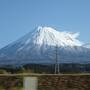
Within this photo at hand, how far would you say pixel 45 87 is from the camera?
1769cm

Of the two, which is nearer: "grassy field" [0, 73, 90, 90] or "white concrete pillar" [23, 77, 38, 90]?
"white concrete pillar" [23, 77, 38, 90]

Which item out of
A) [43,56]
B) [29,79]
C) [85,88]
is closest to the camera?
[29,79]

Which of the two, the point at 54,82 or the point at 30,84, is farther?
the point at 54,82

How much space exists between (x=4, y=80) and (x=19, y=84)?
0.61 metres

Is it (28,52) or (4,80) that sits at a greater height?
(28,52)

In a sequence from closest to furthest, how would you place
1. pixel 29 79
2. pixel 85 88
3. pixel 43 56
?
1. pixel 29 79
2. pixel 85 88
3. pixel 43 56

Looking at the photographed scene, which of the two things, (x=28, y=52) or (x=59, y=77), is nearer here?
(x=59, y=77)

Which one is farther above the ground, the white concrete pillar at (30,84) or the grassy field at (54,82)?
the grassy field at (54,82)

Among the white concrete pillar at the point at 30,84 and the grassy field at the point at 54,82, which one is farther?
the grassy field at the point at 54,82

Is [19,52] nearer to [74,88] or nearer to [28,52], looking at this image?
[28,52]

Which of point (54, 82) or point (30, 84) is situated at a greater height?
point (54, 82)

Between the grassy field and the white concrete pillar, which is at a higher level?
the grassy field

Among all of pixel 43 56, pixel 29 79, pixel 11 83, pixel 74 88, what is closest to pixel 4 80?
pixel 11 83

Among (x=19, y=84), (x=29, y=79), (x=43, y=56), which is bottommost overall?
(x=29, y=79)
